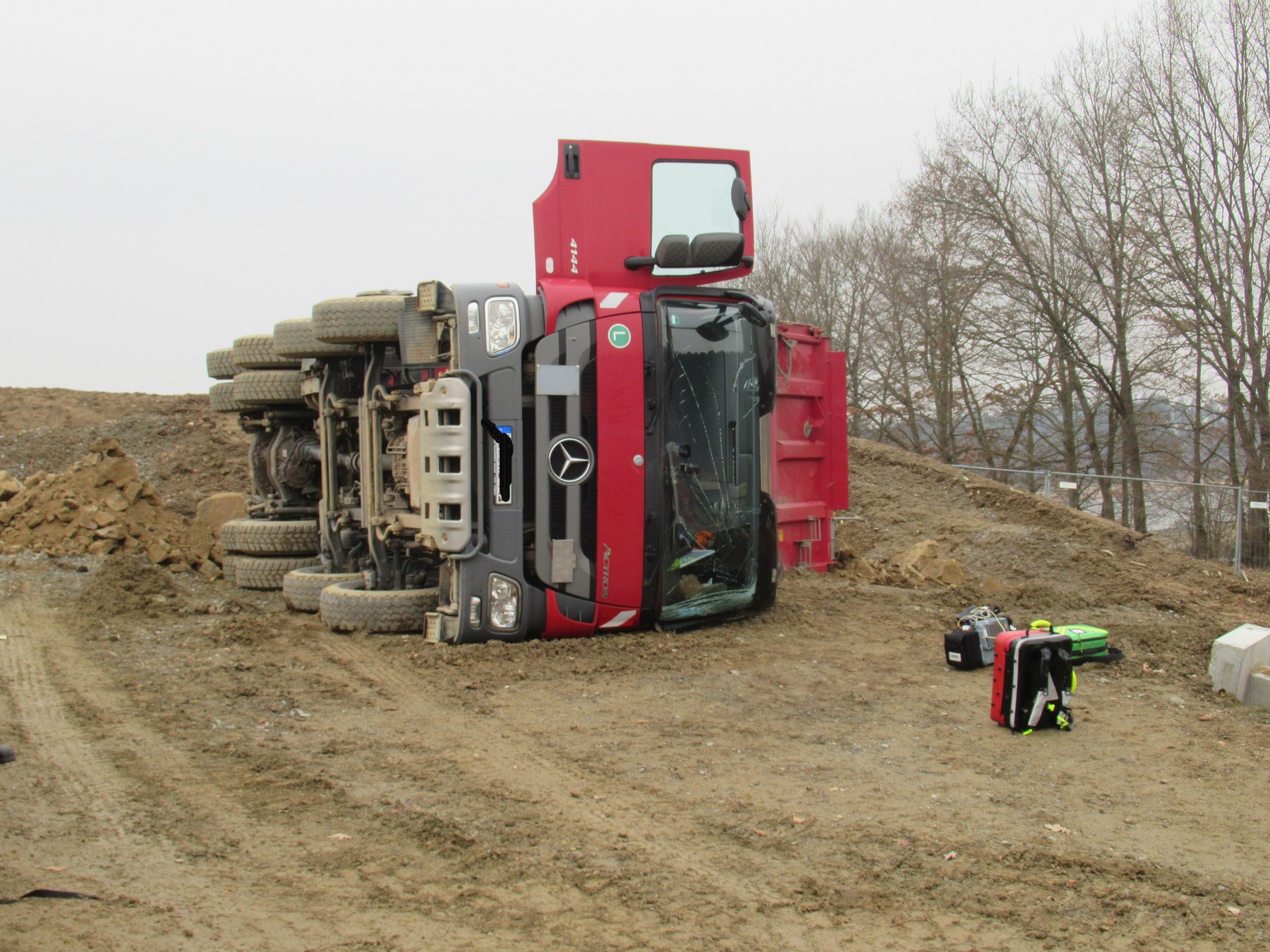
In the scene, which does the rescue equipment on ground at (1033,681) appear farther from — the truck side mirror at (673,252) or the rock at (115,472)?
the rock at (115,472)

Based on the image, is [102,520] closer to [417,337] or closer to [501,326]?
[417,337]

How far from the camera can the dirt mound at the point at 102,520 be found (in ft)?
37.6

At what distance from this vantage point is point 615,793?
14.9 feet

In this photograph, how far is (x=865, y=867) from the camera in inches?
148

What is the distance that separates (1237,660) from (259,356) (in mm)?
8254

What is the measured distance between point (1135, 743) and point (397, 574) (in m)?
5.26

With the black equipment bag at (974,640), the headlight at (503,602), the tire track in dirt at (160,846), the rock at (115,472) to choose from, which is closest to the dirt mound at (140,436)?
the rock at (115,472)

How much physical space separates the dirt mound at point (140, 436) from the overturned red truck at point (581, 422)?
7661 millimetres

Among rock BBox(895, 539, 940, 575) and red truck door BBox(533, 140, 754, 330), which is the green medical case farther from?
rock BBox(895, 539, 940, 575)

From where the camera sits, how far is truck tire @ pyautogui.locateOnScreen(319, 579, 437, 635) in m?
7.85

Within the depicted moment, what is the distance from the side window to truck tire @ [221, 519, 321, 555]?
4468mm

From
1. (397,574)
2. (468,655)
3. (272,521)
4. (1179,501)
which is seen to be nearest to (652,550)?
(468,655)

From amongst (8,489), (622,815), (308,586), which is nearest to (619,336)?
(308,586)

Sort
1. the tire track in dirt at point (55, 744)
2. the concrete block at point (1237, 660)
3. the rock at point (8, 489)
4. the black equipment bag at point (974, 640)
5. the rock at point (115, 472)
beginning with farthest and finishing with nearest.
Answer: the rock at point (8, 489) → the rock at point (115, 472) → the black equipment bag at point (974, 640) → the concrete block at point (1237, 660) → the tire track in dirt at point (55, 744)
